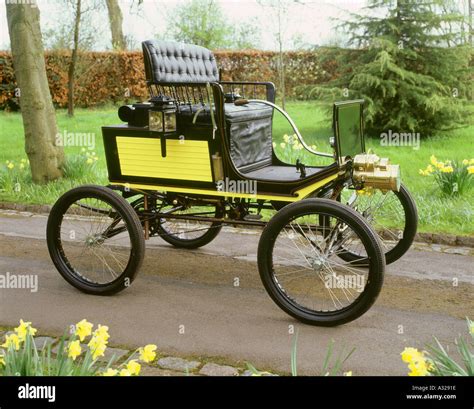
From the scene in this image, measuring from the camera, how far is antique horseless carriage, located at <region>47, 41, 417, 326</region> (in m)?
4.20

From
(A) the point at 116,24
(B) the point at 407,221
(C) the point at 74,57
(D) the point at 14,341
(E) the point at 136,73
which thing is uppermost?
(A) the point at 116,24

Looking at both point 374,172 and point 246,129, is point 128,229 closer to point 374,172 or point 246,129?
point 246,129

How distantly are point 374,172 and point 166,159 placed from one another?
4.59 ft

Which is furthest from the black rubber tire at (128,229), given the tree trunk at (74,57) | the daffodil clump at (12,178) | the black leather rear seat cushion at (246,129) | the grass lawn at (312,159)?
the tree trunk at (74,57)

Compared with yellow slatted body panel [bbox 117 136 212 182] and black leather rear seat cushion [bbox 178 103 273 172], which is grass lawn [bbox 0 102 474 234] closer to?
black leather rear seat cushion [bbox 178 103 273 172]

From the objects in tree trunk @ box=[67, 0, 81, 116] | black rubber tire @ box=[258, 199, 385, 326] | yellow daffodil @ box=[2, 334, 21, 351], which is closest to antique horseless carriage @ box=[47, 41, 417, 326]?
black rubber tire @ box=[258, 199, 385, 326]

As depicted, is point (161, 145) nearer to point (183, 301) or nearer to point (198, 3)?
point (183, 301)

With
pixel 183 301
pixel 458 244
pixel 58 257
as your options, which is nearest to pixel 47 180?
pixel 58 257

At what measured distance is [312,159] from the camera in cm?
869

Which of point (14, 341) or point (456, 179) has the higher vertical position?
point (14, 341)

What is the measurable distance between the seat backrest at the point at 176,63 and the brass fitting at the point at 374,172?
1.26 metres

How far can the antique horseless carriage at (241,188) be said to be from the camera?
4.20 meters
